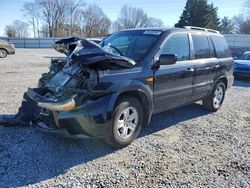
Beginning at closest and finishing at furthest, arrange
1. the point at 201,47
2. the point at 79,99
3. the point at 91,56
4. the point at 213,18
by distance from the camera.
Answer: the point at 79,99, the point at 91,56, the point at 201,47, the point at 213,18

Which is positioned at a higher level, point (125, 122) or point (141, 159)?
point (125, 122)

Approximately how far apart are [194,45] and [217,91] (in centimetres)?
170

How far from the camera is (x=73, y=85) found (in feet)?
14.1

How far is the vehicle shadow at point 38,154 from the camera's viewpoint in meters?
3.71

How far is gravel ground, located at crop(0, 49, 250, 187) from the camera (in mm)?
3697

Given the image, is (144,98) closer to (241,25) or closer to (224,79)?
(224,79)

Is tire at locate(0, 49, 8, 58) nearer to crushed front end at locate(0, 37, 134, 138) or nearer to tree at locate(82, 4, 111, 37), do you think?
crushed front end at locate(0, 37, 134, 138)

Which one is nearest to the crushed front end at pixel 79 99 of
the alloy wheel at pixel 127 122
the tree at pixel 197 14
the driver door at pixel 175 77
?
the alloy wheel at pixel 127 122

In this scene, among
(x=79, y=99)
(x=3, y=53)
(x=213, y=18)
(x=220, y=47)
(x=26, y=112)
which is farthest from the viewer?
(x=213, y=18)

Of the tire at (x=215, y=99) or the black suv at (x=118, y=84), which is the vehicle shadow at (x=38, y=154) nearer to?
the black suv at (x=118, y=84)

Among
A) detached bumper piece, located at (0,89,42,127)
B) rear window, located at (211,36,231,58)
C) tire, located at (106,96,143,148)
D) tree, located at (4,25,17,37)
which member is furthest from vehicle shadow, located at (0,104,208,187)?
tree, located at (4,25,17,37)

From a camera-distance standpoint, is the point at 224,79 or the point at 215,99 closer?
the point at 215,99

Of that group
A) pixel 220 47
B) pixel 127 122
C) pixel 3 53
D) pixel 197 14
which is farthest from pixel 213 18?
pixel 127 122

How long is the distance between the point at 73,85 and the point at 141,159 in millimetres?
1518
